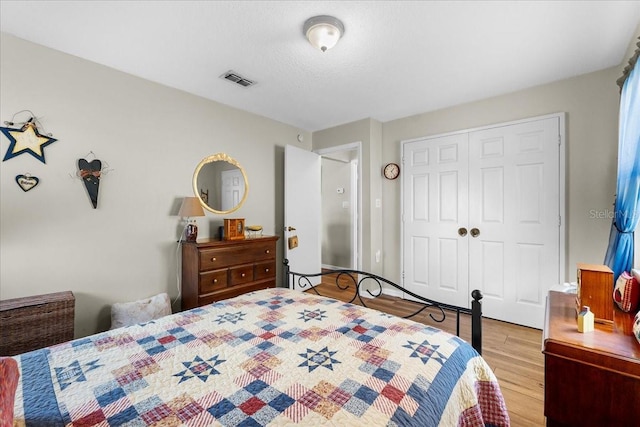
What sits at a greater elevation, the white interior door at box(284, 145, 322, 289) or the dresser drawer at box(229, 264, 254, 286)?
the white interior door at box(284, 145, 322, 289)

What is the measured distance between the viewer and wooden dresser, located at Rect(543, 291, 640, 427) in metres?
1.02

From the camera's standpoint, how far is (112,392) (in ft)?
2.95

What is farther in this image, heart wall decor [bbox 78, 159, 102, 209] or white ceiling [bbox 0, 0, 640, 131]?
heart wall decor [bbox 78, 159, 102, 209]

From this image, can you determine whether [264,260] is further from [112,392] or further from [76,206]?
Result: [112,392]

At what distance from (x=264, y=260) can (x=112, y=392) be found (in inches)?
88.1

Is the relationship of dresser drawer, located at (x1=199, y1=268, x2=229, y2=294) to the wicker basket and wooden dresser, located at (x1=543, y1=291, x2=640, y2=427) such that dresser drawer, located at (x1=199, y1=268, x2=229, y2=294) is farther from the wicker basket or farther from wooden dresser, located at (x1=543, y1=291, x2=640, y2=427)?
wooden dresser, located at (x1=543, y1=291, x2=640, y2=427)

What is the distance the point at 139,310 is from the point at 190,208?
3.25 feet

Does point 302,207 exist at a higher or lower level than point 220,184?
lower

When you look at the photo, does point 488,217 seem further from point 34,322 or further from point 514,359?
point 34,322

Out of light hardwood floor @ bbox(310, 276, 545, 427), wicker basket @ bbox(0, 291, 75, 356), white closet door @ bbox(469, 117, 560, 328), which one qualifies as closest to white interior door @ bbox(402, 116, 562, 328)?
white closet door @ bbox(469, 117, 560, 328)

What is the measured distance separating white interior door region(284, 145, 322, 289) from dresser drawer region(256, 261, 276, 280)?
0.52 m

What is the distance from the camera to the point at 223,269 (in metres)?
2.76

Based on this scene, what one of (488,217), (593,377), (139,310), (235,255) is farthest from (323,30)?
(139,310)

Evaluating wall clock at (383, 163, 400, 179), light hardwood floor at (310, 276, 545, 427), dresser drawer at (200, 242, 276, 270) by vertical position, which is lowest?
light hardwood floor at (310, 276, 545, 427)
